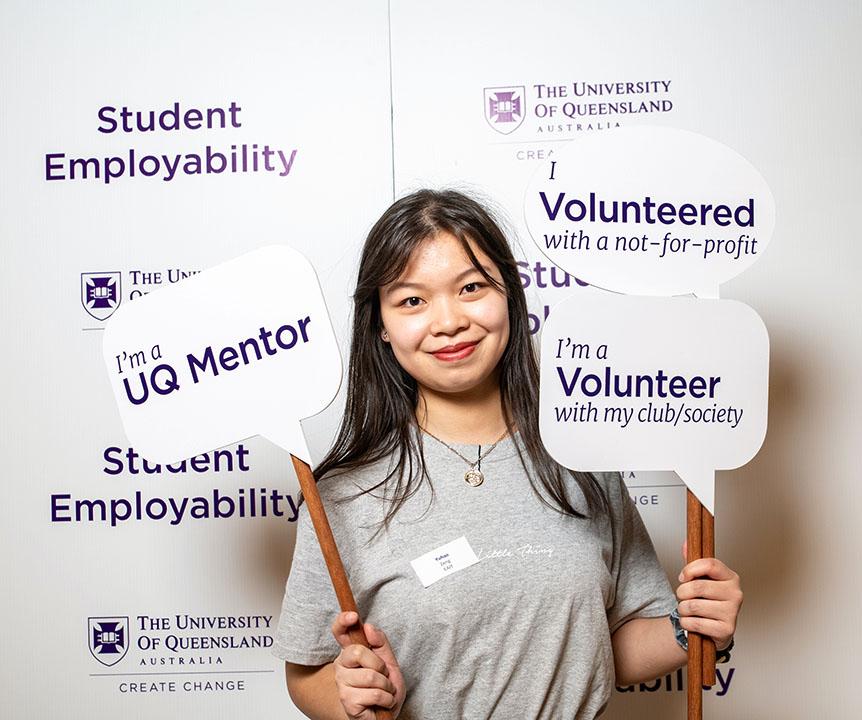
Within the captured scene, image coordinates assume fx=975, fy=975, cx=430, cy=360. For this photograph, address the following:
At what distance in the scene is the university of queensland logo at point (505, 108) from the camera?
5.86ft

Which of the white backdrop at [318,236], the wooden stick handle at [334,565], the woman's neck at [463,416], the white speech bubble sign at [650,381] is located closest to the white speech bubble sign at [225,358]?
the wooden stick handle at [334,565]

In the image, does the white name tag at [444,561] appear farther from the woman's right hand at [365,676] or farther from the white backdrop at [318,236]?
the white backdrop at [318,236]

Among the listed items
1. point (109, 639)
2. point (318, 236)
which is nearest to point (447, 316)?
point (318, 236)

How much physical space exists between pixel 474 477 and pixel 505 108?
33.0 inches

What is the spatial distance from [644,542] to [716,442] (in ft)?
0.76

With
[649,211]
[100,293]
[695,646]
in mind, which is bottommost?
[695,646]

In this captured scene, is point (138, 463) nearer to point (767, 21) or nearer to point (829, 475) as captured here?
point (829, 475)

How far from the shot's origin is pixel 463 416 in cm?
127

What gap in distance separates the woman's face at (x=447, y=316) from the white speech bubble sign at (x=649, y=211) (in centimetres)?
11

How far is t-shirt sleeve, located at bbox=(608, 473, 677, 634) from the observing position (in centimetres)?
129

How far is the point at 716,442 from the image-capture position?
1.15m

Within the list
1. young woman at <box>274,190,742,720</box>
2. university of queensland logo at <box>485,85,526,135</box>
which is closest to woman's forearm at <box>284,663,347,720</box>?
young woman at <box>274,190,742,720</box>

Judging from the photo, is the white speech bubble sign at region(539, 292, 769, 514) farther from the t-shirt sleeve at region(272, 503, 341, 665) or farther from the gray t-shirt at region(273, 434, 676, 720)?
the t-shirt sleeve at region(272, 503, 341, 665)

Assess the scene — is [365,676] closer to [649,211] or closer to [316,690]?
[316,690]
